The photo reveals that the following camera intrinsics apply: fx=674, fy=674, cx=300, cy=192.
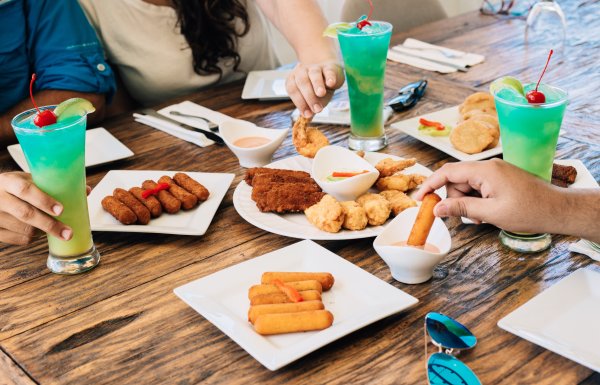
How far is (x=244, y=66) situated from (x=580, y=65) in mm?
1274

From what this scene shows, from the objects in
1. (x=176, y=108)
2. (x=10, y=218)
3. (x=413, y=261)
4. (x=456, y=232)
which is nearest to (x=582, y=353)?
(x=413, y=261)

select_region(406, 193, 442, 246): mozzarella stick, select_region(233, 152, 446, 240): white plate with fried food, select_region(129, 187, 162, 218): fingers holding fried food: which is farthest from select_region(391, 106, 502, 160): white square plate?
select_region(129, 187, 162, 218): fingers holding fried food

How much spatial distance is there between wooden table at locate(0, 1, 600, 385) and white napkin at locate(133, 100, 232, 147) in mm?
203

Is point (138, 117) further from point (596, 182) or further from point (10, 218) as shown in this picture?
point (596, 182)

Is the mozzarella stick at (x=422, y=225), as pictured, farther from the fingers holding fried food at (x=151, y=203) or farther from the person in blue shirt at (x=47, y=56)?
the person in blue shirt at (x=47, y=56)

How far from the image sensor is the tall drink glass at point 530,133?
1.16 meters

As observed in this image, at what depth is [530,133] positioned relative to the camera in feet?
3.88

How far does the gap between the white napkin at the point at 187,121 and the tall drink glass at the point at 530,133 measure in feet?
2.85

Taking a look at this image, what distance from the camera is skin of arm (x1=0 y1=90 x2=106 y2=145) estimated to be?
80.2 inches

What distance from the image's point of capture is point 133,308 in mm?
1130

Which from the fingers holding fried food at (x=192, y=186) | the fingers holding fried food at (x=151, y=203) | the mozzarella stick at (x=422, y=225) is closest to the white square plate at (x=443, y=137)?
the mozzarella stick at (x=422, y=225)

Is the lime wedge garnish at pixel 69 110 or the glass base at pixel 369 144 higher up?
the lime wedge garnish at pixel 69 110

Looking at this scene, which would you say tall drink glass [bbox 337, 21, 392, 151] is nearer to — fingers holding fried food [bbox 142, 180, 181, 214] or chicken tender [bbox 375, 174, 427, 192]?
chicken tender [bbox 375, 174, 427, 192]

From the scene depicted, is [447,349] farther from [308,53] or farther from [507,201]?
[308,53]
